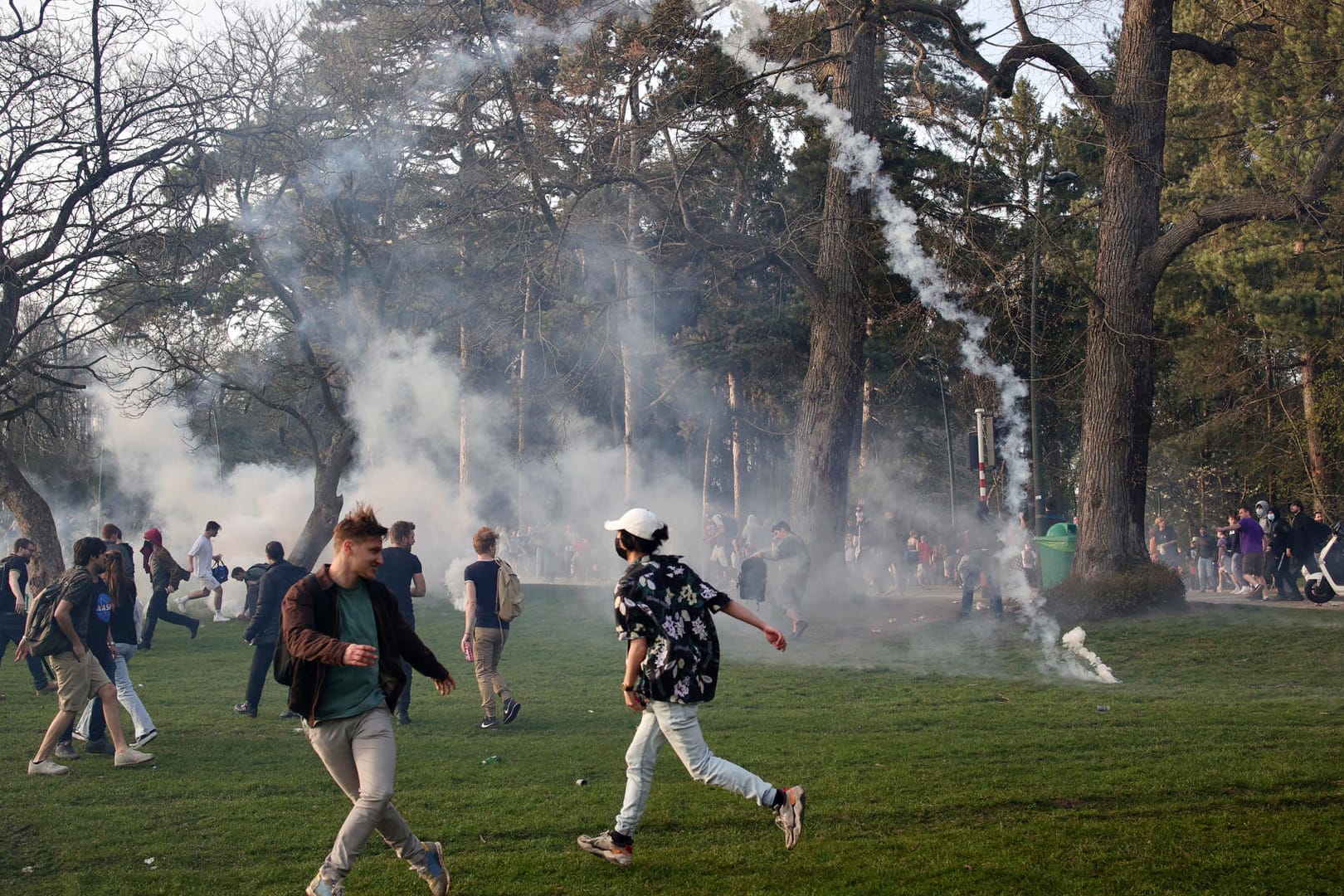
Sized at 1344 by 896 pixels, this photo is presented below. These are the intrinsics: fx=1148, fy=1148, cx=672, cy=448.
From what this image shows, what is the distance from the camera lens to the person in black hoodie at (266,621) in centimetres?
1048

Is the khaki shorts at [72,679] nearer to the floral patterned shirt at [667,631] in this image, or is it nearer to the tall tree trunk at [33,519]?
the floral patterned shirt at [667,631]

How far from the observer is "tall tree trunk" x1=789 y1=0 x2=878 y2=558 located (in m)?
19.5

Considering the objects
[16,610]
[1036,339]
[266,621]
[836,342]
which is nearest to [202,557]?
[16,610]

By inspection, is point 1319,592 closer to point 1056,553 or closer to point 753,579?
point 1056,553

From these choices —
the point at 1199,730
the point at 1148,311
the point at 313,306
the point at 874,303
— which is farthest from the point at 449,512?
the point at 1199,730

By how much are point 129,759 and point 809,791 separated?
518 centimetres

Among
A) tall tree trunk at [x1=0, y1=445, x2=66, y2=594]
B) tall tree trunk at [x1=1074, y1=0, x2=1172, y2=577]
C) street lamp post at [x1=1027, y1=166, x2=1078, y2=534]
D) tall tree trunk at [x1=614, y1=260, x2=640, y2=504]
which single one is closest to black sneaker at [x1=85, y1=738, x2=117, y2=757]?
tall tree trunk at [x1=0, y1=445, x2=66, y2=594]

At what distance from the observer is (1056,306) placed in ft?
80.3

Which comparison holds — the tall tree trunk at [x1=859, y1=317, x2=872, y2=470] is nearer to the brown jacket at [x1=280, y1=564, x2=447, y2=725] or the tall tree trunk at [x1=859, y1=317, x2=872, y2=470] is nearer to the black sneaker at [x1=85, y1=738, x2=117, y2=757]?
the black sneaker at [x1=85, y1=738, x2=117, y2=757]

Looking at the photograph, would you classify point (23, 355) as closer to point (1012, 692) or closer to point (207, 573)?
point (207, 573)

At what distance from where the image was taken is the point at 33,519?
668 inches

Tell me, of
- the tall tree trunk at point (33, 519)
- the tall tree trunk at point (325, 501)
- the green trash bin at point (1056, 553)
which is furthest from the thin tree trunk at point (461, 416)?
the green trash bin at point (1056, 553)

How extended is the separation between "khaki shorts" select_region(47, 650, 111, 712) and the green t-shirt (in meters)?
4.25

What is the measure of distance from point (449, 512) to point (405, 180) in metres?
14.8
